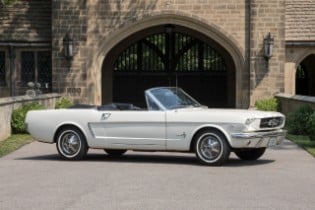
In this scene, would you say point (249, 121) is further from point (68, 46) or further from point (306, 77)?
point (306, 77)

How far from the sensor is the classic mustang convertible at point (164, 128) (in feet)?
39.9

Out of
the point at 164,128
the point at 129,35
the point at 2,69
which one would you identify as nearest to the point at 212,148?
the point at 164,128

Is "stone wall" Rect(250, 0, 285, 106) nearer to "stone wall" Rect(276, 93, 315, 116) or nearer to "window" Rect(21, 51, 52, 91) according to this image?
"stone wall" Rect(276, 93, 315, 116)

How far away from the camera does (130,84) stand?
2986 cm

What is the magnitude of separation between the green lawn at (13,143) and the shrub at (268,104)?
8504mm

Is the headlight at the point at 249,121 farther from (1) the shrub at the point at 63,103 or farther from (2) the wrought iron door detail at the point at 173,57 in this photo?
(2) the wrought iron door detail at the point at 173,57

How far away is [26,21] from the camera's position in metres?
26.7

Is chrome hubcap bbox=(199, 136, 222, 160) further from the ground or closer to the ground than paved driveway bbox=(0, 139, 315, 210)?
further from the ground

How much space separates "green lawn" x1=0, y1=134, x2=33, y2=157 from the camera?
15401 millimetres

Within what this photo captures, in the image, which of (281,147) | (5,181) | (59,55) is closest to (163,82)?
(59,55)

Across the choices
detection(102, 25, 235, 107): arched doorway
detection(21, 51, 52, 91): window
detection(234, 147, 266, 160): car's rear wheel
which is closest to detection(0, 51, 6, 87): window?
detection(21, 51, 52, 91): window

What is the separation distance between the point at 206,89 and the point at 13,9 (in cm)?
811

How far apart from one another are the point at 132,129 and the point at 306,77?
21.8 m

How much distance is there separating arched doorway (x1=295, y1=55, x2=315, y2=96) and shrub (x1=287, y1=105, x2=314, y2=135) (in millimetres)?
13209
